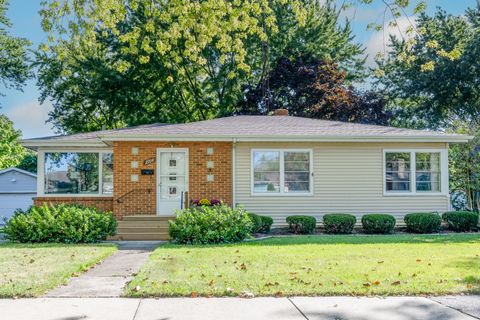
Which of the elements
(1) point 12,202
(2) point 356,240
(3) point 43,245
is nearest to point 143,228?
(3) point 43,245

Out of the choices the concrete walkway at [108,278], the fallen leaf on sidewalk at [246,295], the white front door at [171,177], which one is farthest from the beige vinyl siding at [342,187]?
the fallen leaf on sidewalk at [246,295]

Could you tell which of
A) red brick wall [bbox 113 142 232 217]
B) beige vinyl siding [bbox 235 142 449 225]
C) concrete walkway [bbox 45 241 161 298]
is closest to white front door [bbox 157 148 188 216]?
red brick wall [bbox 113 142 232 217]

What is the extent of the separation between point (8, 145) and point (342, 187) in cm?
2964

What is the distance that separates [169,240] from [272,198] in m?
3.90

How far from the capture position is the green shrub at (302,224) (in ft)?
44.1

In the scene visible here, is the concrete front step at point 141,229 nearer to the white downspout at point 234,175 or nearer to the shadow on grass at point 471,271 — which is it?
the white downspout at point 234,175

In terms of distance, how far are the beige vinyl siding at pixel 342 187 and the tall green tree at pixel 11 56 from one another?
60.5 feet

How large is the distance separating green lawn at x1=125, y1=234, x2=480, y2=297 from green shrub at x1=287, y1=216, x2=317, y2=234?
251cm

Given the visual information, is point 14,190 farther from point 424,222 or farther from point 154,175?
point 424,222

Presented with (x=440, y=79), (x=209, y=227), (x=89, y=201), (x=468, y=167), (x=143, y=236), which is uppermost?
(x=440, y=79)

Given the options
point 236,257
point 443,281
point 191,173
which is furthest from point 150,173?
point 443,281

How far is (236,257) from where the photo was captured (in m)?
8.64

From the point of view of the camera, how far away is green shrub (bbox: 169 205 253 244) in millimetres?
11234

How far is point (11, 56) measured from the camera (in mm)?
26953
